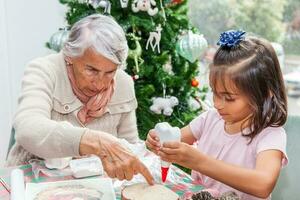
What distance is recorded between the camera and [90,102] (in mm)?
1837

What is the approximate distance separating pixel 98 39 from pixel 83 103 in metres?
0.30

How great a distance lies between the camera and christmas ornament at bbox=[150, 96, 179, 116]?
2.50 meters

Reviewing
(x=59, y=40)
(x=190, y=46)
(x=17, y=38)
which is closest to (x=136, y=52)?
(x=190, y=46)

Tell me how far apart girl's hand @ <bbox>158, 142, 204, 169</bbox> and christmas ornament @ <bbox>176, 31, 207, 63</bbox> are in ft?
3.80

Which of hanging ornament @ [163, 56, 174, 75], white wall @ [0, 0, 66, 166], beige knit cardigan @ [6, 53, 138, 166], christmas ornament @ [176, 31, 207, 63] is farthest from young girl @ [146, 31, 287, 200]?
white wall @ [0, 0, 66, 166]

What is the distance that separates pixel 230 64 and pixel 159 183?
0.44 meters

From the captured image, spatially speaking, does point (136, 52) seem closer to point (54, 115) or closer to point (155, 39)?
point (155, 39)

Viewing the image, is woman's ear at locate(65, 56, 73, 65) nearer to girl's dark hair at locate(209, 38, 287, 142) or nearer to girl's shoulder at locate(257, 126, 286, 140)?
girl's dark hair at locate(209, 38, 287, 142)

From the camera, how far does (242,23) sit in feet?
11.3

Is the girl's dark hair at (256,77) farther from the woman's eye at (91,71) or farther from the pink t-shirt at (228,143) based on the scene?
the woman's eye at (91,71)

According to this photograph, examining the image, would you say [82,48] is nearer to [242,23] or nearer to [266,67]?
[266,67]

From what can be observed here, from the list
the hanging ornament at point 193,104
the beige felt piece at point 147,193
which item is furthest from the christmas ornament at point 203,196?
the hanging ornament at point 193,104

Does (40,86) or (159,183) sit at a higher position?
(40,86)

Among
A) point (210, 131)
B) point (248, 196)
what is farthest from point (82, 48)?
point (248, 196)
